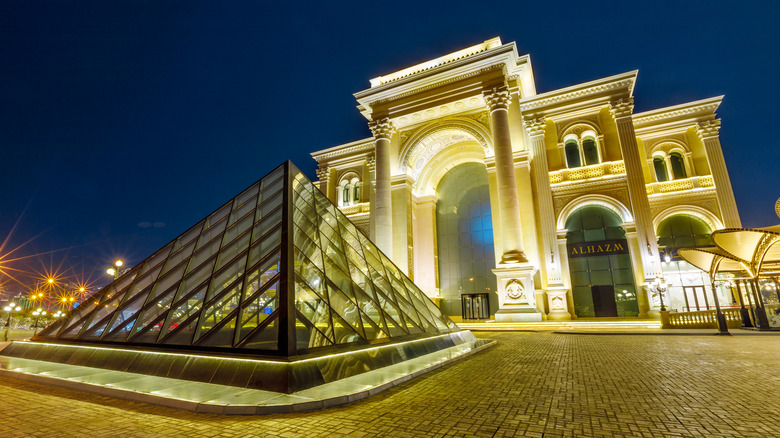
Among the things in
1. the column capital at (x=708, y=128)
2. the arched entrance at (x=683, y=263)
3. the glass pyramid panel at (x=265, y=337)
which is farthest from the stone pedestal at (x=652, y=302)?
the glass pyramid panel at (x=265, y=337)

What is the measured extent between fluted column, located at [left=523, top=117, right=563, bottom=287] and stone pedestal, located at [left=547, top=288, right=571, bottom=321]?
48 centimetres

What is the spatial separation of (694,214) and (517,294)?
1266cm

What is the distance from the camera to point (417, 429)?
319 cm

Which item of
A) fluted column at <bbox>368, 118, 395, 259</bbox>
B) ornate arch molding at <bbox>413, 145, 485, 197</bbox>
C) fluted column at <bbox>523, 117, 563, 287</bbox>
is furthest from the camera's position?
ornate arch molding at <bbox>413, 145, 485, 197</bbox>

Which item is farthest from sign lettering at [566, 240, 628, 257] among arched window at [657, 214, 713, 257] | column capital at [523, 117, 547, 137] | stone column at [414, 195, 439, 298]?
stone column at [414, 195, 439, 298]

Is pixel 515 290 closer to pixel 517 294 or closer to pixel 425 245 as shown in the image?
pixel 517 294

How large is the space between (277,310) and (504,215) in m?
17.8

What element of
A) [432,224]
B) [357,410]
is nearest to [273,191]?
[357,410]

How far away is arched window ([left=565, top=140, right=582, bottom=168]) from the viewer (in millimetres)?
23911

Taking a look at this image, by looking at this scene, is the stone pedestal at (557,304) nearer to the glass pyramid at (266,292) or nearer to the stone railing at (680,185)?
the stone railing at (680,185)

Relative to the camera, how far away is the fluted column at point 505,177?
67.2 feet

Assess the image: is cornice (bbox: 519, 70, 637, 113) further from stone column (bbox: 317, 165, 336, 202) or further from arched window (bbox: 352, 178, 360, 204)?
stone column (bbox: 317, 165, 336, 202)

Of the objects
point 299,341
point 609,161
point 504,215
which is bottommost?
point 299,341

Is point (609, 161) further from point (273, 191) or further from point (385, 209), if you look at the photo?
point (273, 191)
